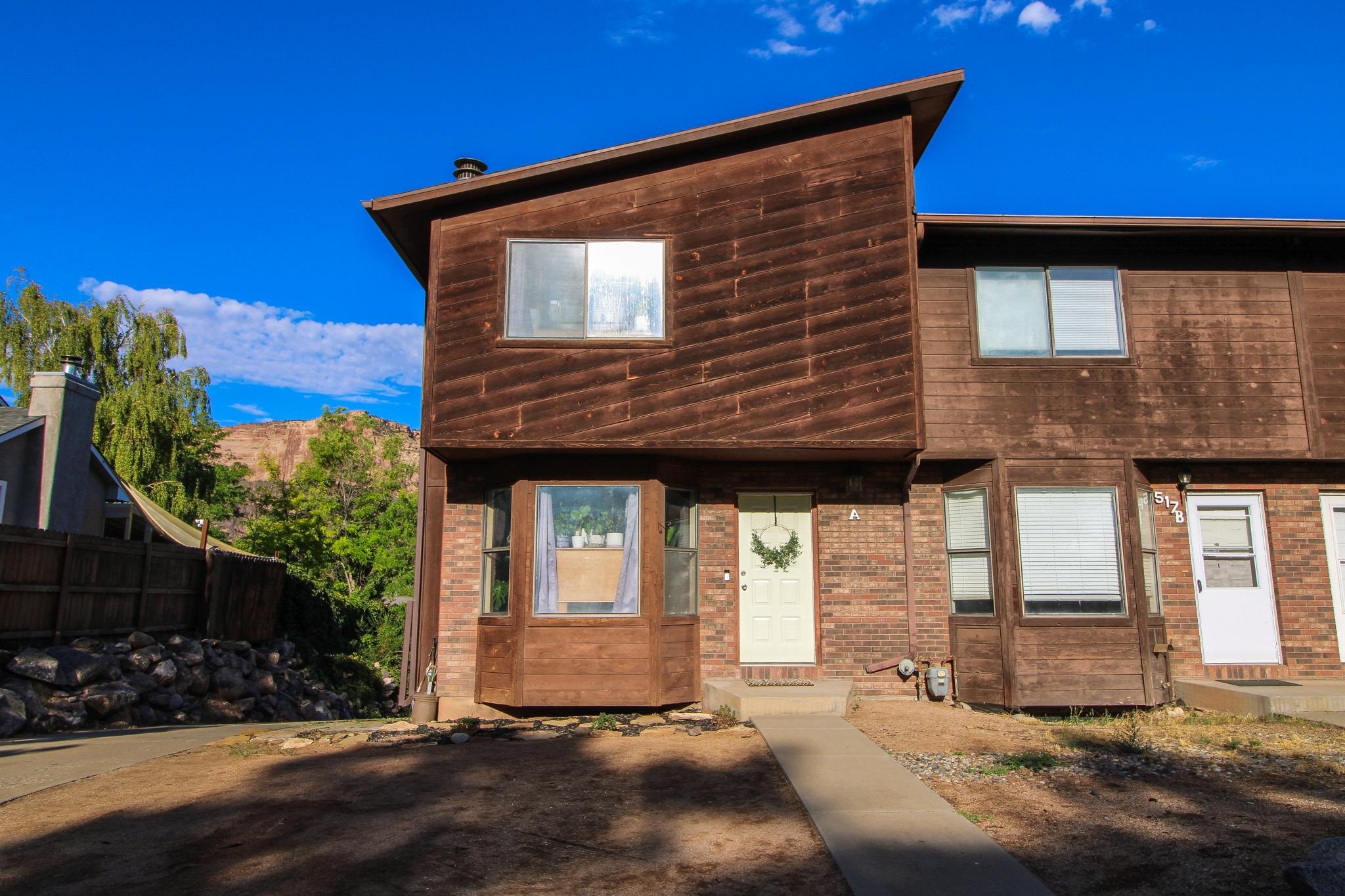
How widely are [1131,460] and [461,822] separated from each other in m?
8.11

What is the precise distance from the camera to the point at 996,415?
1006cm

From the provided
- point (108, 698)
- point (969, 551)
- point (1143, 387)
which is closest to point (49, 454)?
point (108, 698)

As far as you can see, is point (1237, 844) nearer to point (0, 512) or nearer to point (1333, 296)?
point (1333, 296)

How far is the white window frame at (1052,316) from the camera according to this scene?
33.6 feet

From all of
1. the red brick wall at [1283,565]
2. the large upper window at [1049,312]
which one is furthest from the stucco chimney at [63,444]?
the red brick wall at [1283,565]

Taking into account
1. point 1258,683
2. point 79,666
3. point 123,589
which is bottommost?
point 1258,683

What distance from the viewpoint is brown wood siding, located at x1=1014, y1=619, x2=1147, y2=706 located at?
374 inches

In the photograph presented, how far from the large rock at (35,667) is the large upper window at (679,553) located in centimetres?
716

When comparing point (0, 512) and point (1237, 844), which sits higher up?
point (0, 512)

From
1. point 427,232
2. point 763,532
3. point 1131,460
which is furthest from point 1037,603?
point 427,232

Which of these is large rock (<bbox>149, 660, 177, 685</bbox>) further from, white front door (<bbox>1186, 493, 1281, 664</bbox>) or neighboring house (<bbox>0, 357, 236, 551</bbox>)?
white front door (<bbox>1186, 493, 1281, 664</bbox>)

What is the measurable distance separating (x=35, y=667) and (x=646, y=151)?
29.5 feet

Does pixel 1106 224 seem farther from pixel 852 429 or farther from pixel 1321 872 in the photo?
pixel 1321 872

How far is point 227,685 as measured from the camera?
46.4 ft
